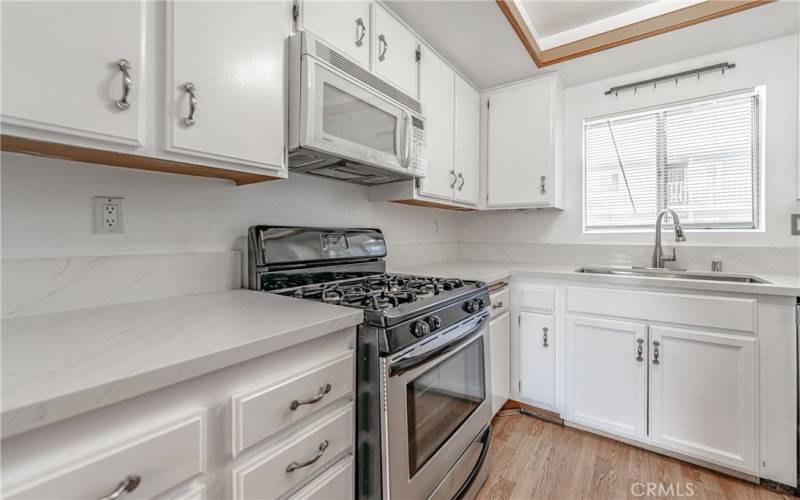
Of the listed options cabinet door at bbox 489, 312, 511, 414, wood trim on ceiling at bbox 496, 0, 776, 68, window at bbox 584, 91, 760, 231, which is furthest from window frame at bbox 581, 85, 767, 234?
cabinet door at bbox 489, 312, 511, 414

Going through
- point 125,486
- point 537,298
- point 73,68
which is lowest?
point 125,486

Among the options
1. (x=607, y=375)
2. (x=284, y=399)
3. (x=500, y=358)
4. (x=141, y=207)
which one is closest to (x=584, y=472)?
(x=607, y=375)

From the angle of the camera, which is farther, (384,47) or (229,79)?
(384,47)

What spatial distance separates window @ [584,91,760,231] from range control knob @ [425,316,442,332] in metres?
1.89

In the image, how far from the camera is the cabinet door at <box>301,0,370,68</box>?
4.32 ft

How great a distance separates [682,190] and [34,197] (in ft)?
10.4

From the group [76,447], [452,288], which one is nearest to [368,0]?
[452,288]

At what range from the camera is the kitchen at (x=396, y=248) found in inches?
28.8

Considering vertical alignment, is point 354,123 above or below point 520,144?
below

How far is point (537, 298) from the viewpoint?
7.02ft

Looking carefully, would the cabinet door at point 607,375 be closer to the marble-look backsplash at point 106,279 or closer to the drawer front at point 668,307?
the drawer front at point 668,307

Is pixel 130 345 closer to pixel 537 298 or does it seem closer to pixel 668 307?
pixel 537 298

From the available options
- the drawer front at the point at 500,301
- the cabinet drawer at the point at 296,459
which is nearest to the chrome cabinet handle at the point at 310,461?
the cabinet drawer at the point at 296,459

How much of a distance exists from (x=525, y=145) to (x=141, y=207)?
2.30 metres
